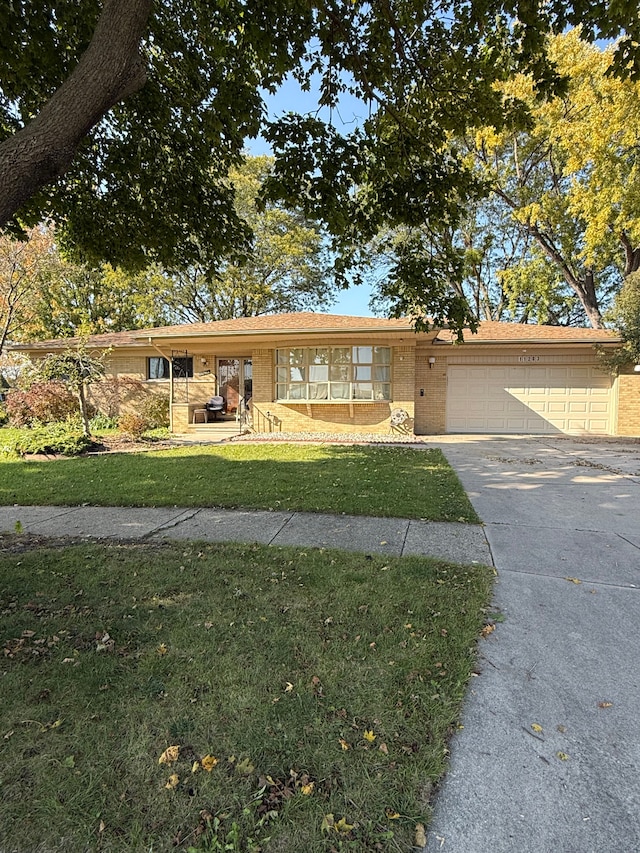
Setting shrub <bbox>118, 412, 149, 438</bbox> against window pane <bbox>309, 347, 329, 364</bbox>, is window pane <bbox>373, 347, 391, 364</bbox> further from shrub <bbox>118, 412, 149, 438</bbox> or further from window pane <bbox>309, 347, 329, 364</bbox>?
shrub <bbox>118, 412, 149, 438</bbox>

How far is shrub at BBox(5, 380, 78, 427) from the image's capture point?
14.2m

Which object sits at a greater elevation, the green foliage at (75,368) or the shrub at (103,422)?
the green foliage at (75,368)

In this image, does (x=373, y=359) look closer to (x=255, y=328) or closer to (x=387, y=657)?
(x=255, y=328)

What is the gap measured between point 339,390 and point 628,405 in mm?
9013

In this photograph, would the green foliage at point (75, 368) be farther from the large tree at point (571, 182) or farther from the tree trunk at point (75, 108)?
the large tree at point (571, 182)

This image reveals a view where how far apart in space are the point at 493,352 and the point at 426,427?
3176 mm

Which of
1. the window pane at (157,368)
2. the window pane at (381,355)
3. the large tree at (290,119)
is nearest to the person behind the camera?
the large tree at (290,119)

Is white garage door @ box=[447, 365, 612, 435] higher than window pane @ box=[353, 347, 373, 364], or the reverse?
window pane @ box=[353, 347, 373, 364]

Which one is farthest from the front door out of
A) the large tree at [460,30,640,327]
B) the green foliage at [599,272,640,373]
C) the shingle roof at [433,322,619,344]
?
the green foliage at [599,272,640,373]

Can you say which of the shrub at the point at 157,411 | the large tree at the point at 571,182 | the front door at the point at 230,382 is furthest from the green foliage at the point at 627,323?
the shrub at the point at 157,411

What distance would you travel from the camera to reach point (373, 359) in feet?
43.0

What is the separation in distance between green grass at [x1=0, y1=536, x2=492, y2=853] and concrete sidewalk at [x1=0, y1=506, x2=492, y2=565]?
0.66 m

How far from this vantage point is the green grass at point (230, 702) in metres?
1.51

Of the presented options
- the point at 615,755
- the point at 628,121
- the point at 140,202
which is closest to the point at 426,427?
the point at 140,202
